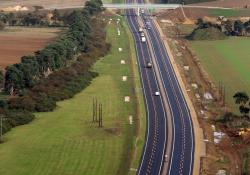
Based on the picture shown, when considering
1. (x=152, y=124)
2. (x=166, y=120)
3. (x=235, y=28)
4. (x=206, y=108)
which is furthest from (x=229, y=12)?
(x=152, y=124)

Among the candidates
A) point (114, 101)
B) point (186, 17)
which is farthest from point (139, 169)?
point (186, 17)

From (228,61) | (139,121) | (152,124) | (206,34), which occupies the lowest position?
(152,124)

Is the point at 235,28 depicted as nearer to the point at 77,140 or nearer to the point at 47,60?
the point at 47,60

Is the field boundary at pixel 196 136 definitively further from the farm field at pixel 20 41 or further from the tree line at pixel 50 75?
the farm field at pixel 20 41

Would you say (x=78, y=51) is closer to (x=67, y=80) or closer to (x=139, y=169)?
(x=67, y=80)

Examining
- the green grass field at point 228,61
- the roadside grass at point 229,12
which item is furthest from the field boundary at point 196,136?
the roadside grass at point 229,12

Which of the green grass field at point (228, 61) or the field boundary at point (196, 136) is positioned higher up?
the green grass field at point (228, 61)
